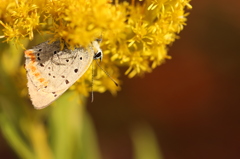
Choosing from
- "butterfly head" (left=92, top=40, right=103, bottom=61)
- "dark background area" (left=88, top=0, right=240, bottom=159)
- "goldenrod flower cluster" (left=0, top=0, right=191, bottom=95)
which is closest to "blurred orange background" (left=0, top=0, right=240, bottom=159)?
"dark background area" (left=88, top=0, right=240, bottom=159)

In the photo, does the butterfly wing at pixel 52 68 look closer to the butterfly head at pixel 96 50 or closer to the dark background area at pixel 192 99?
the butterfly head at pixel 96 50

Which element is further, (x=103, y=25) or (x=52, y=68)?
(x=52, y=68)

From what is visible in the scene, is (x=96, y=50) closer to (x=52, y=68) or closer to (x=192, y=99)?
(x=52, y=68)

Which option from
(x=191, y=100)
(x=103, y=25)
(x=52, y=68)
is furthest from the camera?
(x=191, y=100)

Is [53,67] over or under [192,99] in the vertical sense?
over

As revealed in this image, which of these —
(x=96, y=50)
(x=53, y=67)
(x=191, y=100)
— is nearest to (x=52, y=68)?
(x=53, y=67)

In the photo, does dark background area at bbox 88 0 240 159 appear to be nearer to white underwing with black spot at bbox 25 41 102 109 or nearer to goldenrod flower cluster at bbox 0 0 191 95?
goldenrod flower cluster at bbox 0 0 191 95

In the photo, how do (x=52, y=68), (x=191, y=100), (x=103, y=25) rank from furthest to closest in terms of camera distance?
(x=191, y=100), (x=52, y=68), (x=103, y=25)

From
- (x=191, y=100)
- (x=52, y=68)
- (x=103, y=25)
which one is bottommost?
(x=191, y=100)

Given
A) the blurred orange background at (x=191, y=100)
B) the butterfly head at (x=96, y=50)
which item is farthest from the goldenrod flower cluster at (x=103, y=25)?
the blurred orange background at (x=191, y=100)
